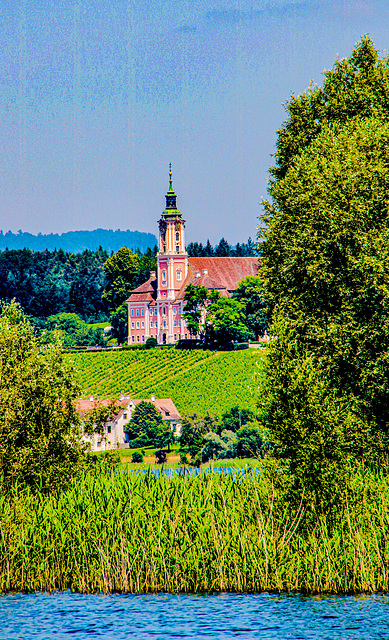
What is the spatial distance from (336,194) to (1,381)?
1215 cm

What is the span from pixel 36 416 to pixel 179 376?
86089mm

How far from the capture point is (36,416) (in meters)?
26.1

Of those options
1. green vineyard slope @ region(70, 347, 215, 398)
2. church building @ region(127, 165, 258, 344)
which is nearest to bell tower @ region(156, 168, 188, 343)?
church building @ region(127, 165, 258, 344)

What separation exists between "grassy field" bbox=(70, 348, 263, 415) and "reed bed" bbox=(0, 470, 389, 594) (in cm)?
6551

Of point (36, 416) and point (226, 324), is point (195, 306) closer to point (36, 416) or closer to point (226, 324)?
point (226, 324)

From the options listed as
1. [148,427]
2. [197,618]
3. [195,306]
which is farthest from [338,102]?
[195,306]

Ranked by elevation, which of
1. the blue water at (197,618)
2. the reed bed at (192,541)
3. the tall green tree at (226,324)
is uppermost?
the tall green tree at (226,324)

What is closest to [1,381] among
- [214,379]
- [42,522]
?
[42,522]

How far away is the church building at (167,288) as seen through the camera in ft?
503

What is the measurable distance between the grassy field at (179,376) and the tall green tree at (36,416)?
6159 cm

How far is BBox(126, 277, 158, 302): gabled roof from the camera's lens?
159375mm

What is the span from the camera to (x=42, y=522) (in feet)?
74.4

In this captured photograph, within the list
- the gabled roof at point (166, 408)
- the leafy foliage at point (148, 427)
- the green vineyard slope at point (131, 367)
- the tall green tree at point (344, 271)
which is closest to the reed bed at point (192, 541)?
the tall green tree at point (344, 271)

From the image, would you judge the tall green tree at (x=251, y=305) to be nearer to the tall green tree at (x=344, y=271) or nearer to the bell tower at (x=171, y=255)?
the bell tower at (x=171, y=255)
